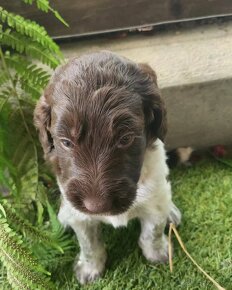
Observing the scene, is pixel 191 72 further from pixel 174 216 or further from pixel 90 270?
pixel 90 270

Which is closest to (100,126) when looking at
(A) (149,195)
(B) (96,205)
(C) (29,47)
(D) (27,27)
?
(B) (96,205)

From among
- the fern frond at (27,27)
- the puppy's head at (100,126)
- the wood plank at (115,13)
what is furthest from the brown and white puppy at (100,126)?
the wood plank at (115,13)

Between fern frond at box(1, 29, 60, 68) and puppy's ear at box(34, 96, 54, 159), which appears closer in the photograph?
puppy's ear at box(34, 96, 54, 159)

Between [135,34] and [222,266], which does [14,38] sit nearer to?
[135,34]

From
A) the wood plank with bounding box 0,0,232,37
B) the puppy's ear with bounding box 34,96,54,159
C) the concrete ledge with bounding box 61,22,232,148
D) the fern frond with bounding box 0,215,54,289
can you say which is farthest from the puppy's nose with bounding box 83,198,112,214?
the wood plank with bounding box 0,0,232,37

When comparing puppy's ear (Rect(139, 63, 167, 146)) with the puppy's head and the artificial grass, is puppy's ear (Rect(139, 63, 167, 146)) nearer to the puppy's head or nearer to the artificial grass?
the puppy's head

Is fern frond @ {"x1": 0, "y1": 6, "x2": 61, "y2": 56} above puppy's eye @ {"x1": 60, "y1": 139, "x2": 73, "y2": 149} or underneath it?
above
